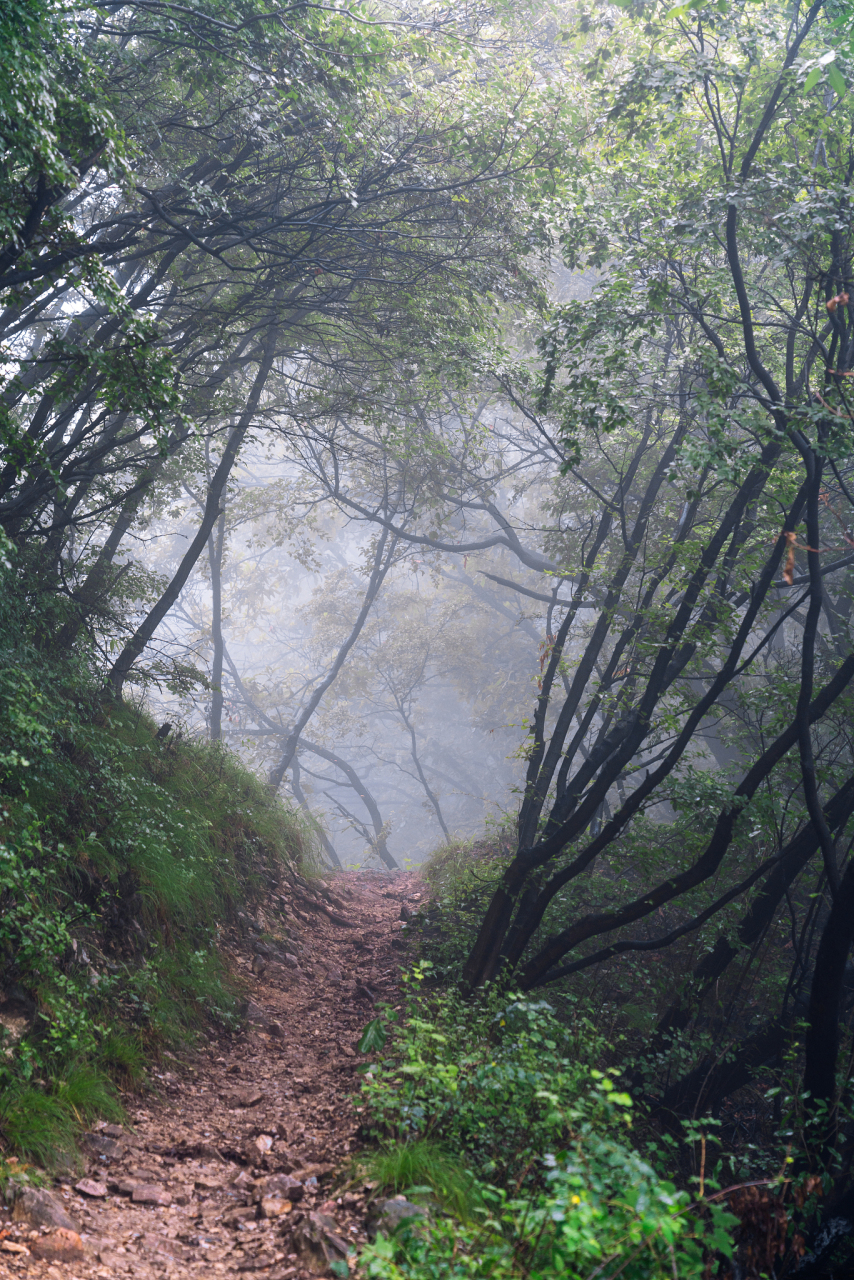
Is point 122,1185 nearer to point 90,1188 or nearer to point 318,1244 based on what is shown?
point 90,1188

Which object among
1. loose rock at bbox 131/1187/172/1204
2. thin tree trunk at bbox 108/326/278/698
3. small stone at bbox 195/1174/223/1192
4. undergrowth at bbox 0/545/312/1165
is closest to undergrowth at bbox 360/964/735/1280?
small stone at bbox 195/1174/223/1192

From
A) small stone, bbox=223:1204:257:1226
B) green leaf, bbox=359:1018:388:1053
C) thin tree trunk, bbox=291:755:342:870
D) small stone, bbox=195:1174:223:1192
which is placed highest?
thin tree trunk, bbox=291:755:342:870

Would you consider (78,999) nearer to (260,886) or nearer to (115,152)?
(260,886)

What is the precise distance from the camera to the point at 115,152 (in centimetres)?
421

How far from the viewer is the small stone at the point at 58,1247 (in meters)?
2.63

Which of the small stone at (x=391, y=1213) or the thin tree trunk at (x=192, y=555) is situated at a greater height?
the thin tree trunk at (x=192, y=555)

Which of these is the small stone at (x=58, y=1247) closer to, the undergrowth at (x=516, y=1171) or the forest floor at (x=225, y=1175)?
the forest floor at (x=225, y=1175)

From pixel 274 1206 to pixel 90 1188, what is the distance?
0.75 m

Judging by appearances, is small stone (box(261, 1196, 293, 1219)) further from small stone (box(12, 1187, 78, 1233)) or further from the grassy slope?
the grassy slope

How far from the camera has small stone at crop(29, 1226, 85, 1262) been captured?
2.63 meters

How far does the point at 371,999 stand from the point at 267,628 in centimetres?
3980

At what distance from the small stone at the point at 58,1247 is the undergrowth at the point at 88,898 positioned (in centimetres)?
46

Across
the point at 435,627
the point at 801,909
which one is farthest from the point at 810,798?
the point at 435,627

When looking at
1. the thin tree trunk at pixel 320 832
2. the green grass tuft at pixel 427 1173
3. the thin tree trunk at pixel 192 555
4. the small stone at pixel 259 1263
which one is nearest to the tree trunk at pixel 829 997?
the green grass tuft at pixel 427 1173
